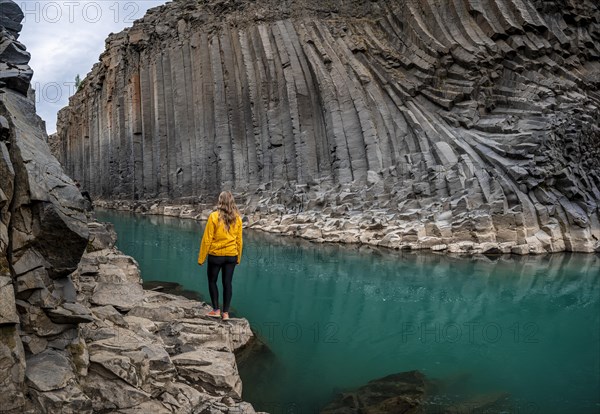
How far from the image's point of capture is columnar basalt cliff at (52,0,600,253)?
19.6 metres

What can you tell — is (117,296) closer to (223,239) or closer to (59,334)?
(223,239)

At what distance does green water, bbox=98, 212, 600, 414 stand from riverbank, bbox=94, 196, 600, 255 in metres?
0.96

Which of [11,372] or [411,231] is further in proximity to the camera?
[411,231]

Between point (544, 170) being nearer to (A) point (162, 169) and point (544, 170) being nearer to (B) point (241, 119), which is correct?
(B) point (241, 119)

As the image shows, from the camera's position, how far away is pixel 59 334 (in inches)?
182

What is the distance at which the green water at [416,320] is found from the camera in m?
6.30

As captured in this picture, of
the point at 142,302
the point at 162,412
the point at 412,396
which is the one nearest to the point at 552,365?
the point at 412,396

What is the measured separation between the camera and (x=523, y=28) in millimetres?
24859

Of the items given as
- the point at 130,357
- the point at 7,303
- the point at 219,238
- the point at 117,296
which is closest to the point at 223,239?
the point at 219,238

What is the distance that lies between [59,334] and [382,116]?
908 inches

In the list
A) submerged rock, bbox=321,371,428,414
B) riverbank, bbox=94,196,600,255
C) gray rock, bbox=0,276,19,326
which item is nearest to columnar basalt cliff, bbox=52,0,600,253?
riverbank, bbox=94,196,600,255

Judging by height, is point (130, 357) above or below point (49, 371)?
below

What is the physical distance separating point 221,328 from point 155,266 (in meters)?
8.02

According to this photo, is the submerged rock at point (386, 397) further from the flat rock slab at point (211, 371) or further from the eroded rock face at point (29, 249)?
the eroded rock face at point (29, 249)
